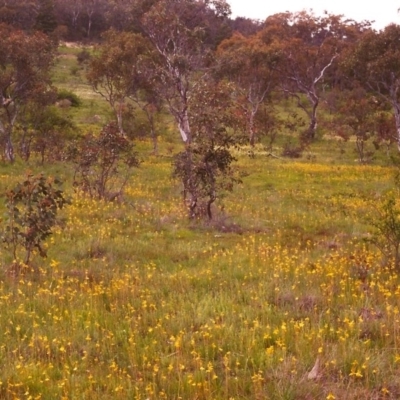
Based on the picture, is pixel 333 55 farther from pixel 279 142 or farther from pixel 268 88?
pixel 279 142

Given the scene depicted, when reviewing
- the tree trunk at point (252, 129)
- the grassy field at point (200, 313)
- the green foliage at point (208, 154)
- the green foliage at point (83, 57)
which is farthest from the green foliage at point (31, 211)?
the green foliage at point (83, 57)

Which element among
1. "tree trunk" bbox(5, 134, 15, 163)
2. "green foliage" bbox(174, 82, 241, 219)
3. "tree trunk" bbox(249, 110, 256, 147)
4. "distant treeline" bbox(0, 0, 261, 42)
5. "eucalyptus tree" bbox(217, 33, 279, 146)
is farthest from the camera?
"distant treeline" bbox(0, 0, 261, 42)

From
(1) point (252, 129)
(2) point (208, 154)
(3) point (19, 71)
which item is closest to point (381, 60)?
(1) point (252, 129)

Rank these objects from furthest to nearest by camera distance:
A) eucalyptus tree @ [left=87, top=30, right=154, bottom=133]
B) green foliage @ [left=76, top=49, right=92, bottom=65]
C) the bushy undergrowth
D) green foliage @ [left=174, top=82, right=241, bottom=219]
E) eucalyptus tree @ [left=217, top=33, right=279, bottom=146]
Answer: green foliage @ [left=76, top=49, right=92, bottom=65]
eucalyptus tree @ [left=217, top=33, right=279, bottom=146]
eucalyptus tree @ [left=87, top=30, right=154, bottom=133]
green foliage @ [left=174, top=82, right=241, bottom=219]
the bushy undergrowth

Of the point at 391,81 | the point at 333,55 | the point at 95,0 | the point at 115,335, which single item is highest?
the point at 95,0

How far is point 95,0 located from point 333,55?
1692 inches

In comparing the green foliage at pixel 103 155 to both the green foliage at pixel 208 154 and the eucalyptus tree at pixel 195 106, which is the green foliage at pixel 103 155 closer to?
the eucalyptus tree at pixel 195 106

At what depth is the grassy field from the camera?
5238 mm

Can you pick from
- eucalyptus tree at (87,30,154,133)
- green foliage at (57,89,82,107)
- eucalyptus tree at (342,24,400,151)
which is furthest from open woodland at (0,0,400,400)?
green foliage at (57,89,82,107)

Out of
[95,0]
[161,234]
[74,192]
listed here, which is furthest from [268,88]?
[95,0]

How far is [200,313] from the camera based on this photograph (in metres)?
6.99

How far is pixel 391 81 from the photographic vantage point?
3447 cm

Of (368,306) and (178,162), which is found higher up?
(178,162)

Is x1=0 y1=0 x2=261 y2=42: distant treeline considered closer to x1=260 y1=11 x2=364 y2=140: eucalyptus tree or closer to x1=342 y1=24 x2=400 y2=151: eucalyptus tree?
x1=260 y1=11 x2=364 y2=140: eucalyptus tree
